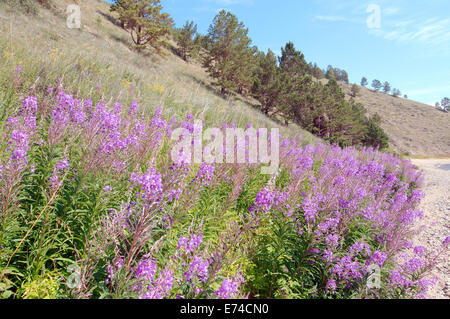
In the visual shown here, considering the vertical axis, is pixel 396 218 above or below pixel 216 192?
above

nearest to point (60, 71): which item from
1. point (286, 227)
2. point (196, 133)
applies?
point (196, 133)

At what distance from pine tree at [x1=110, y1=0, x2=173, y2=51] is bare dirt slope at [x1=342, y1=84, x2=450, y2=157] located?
4729cm

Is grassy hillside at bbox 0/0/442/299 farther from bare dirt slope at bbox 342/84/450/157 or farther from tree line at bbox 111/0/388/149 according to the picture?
bare dirt slope at bbox 342/84/450/157

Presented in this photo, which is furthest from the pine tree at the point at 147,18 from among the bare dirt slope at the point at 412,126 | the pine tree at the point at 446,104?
the pine tree at the point at 446,104

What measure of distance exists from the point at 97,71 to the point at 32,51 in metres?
1.80

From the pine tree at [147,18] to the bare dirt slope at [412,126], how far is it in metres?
47.3

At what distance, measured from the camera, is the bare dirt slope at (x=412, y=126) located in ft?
178

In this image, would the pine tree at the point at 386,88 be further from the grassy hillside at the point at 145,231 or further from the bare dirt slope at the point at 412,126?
the grassy hillside at the point at 145,231

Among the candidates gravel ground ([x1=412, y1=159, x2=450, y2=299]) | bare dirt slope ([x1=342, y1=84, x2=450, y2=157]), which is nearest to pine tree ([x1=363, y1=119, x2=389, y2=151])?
bare dirt slope ([x1=342, y1=84, x2=450, y2=157])

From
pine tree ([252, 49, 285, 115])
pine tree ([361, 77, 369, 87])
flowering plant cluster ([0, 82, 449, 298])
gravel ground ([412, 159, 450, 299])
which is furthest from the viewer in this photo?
pine tree ([361, 77, 369, 87])

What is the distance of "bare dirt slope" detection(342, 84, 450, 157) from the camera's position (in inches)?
2132
